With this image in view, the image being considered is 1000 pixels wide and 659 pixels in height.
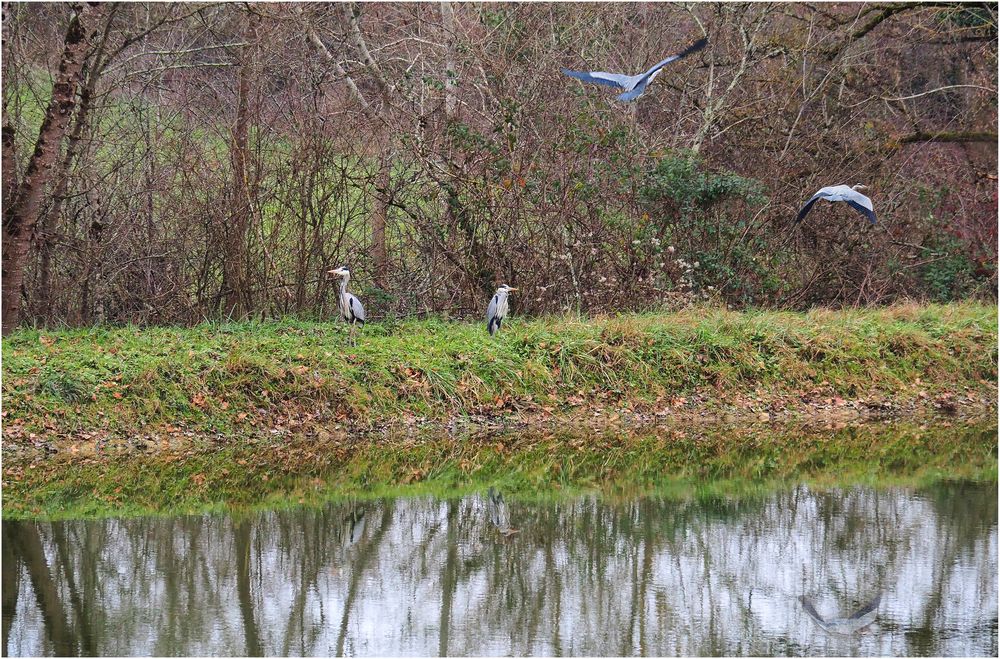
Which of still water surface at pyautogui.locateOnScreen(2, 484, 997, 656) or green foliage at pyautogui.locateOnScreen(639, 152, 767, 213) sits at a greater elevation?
green foliage at pyautogui.locateOnScreen(639, 152, 767, 213)

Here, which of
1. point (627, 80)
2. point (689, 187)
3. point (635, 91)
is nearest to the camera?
point (635, 91)

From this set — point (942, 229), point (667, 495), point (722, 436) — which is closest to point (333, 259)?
point (722, 436)

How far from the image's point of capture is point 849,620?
20.3ft

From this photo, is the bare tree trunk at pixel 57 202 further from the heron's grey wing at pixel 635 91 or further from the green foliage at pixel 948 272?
the green foliage at pixel 948 272

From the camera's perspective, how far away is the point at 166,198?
14.0 m

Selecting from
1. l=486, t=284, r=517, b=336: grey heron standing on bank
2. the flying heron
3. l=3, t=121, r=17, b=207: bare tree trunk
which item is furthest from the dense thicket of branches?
the flying heron

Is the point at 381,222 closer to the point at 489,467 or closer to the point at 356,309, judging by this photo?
the point at 356,309

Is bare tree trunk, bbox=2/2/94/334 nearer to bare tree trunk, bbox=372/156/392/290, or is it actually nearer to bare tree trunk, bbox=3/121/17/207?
bare tree trunk, bbox=3/121/17/207

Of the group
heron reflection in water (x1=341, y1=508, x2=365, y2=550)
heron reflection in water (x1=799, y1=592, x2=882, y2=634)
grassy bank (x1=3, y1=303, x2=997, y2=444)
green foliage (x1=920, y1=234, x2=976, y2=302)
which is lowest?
heron reflection in water (x1=799, y1=592, x2=882, y2=634)

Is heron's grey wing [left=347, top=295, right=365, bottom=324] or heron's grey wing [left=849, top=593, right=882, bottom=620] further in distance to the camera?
heron's grey wing [left=347, top=295, right=365, bottom=324]

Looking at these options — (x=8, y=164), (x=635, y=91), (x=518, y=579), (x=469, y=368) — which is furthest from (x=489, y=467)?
(x=8, y=164)

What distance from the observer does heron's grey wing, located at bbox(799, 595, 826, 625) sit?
619 cm

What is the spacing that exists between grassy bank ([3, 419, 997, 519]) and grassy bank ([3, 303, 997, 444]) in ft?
1.43

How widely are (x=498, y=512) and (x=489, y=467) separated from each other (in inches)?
57.3
